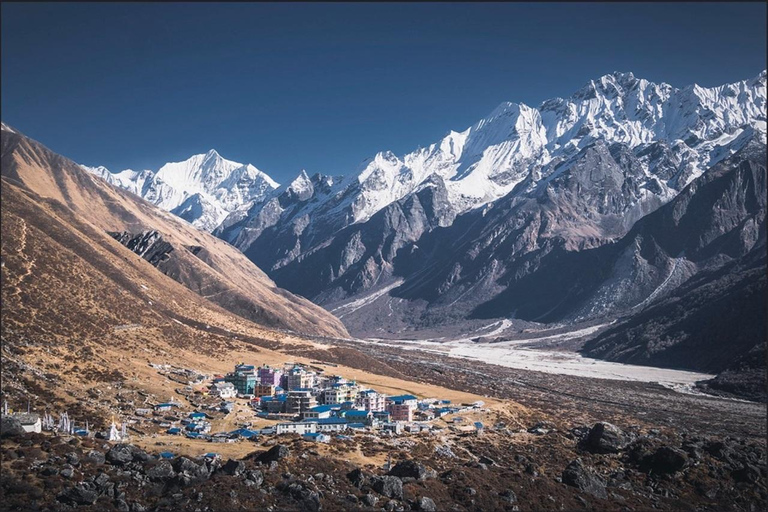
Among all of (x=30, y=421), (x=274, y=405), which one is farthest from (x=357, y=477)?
(x=274, y=405)

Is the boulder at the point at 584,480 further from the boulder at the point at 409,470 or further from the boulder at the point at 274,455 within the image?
the boulder at the point at 274,455

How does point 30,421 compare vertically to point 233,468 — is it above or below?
above

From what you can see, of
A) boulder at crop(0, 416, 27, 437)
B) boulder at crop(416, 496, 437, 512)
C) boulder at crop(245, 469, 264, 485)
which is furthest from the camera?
boulder at crop(0, 416, 27, 437)

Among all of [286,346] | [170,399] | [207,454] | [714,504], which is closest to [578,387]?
[286,346]

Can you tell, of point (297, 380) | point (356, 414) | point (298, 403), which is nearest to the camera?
point (356, 414)

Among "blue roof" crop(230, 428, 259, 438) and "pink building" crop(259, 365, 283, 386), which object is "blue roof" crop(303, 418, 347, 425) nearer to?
"blue roof" crop(230, 428, 259, 438)

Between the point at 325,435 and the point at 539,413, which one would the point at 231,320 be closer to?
the point at 539,413

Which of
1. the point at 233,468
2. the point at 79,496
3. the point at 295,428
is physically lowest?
the point at 79,496

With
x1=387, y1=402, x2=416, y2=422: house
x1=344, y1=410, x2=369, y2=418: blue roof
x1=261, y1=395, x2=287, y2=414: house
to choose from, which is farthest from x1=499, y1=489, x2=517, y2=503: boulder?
x1=261, y1=395, x2=287, y2=414: house

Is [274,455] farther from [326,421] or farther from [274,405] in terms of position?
[274,405]
